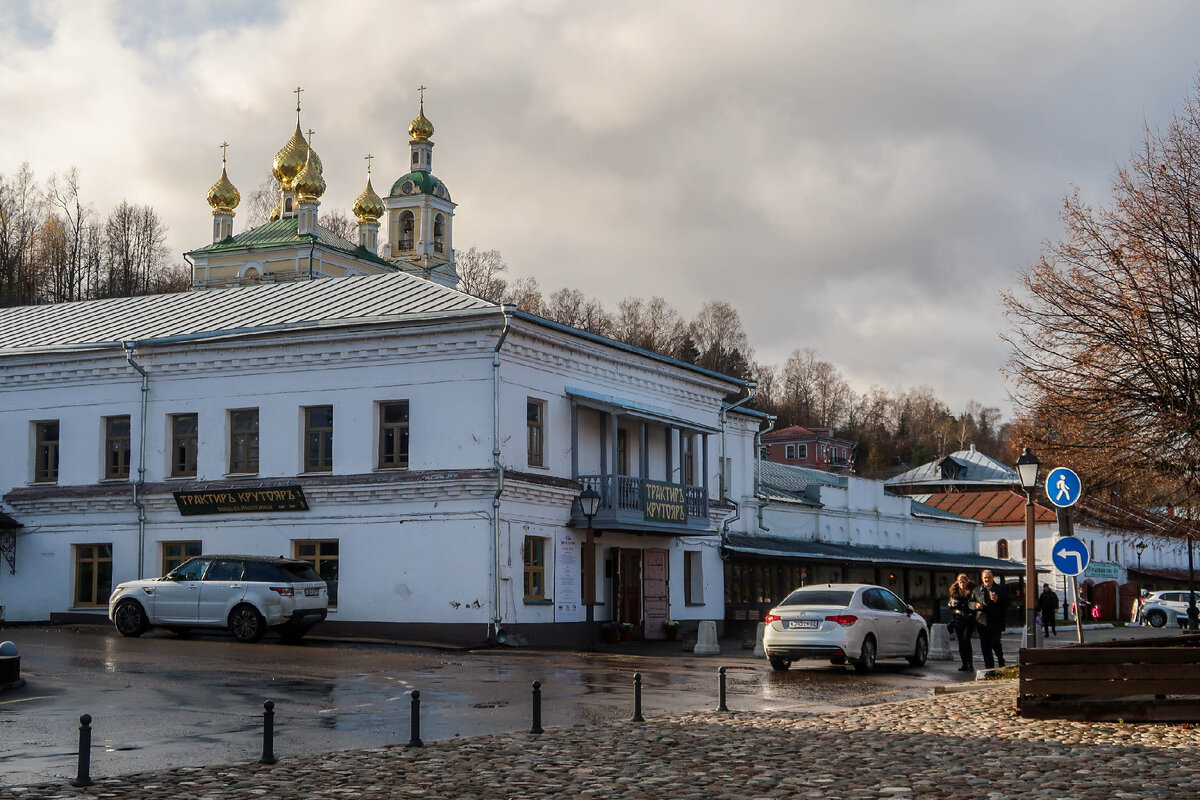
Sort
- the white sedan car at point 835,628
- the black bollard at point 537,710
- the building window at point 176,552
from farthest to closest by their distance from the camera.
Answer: the building window at point 176,552 → the white sedan car at point 835,628 → the black bollard at point 537,710

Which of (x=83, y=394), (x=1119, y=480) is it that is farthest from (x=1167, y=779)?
(x=83, y=394)

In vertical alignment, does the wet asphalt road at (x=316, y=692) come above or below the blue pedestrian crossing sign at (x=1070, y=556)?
below

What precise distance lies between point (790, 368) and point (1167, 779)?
4626 inches

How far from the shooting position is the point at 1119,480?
1060 inches

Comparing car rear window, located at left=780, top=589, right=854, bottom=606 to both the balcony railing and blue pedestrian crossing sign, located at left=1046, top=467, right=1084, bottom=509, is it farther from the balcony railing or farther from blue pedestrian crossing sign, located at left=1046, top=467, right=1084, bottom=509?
the balcony railing

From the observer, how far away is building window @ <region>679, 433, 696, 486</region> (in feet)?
130

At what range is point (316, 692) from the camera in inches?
720

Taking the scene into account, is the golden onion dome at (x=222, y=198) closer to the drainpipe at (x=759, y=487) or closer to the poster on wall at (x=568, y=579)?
the drainpipe at (x=759, y=487)

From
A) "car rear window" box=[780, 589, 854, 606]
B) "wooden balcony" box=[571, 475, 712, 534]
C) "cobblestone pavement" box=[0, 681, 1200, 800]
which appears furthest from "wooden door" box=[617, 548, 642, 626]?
"cobblestone pavement" box=[0, 681, 1200, 800]

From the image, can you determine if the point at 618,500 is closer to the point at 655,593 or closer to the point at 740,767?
the point at 655,593

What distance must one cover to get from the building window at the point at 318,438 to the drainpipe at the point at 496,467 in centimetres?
437

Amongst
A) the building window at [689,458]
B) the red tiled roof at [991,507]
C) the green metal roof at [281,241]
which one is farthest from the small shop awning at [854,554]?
the green metal roof at [281,241]

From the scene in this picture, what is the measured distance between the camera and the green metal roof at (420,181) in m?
77.5

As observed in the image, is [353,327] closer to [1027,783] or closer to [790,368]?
[1027,783]
